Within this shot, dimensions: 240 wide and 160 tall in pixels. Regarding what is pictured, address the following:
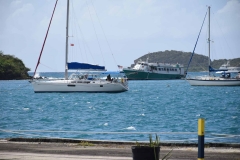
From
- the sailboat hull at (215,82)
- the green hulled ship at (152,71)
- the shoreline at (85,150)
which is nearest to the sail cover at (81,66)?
the sailboat hull at (215,82)

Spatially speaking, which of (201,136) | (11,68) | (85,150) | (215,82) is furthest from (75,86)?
(11,68)

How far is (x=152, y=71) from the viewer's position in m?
152

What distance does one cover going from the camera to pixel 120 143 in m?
15.2

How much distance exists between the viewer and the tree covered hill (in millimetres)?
158125

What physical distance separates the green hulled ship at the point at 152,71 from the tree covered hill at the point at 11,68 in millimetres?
32575

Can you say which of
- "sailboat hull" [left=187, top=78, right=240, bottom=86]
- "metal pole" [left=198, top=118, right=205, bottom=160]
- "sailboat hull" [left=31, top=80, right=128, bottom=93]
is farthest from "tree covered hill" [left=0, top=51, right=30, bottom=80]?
"metal pole" [left=198, top=118, right=205, bottom=160]

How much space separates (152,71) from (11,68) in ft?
130

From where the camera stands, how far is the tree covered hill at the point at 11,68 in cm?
15812

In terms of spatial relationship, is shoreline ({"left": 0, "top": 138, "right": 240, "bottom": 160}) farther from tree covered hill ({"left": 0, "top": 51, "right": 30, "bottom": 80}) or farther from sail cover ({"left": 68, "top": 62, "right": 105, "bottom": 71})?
tree covered hill ({"left": 0, "top": 51, "right": 30, "bottom": 80})

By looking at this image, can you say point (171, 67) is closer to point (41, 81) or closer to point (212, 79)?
point (212, 79)

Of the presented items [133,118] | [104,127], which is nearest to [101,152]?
[104,127]

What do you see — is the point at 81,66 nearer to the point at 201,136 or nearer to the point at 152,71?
the point at 201,136

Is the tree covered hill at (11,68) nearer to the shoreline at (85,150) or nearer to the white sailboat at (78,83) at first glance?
the white sailboat at (78,83)

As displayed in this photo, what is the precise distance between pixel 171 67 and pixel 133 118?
123824mm
